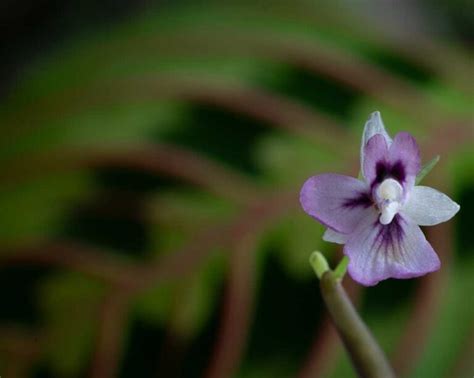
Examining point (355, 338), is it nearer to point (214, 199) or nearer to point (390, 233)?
point (390, 233)

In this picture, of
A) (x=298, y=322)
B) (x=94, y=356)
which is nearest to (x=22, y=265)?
(x=94, y=356)

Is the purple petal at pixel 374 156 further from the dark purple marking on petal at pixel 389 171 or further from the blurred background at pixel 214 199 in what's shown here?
the blurred background at pixel 214 199

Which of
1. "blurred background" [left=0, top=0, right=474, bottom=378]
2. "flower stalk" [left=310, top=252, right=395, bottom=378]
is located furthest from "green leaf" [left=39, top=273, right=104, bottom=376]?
"flower stalk" [left=310, top=252, right=395, bottom=378]

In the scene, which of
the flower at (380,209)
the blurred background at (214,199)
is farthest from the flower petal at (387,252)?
the blurred background at (214,199)

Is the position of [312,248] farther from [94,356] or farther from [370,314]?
[94,356]

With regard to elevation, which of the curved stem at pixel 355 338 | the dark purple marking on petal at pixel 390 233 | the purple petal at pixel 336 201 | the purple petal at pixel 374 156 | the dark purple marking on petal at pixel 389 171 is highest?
the purple petal at pixel 374 156
